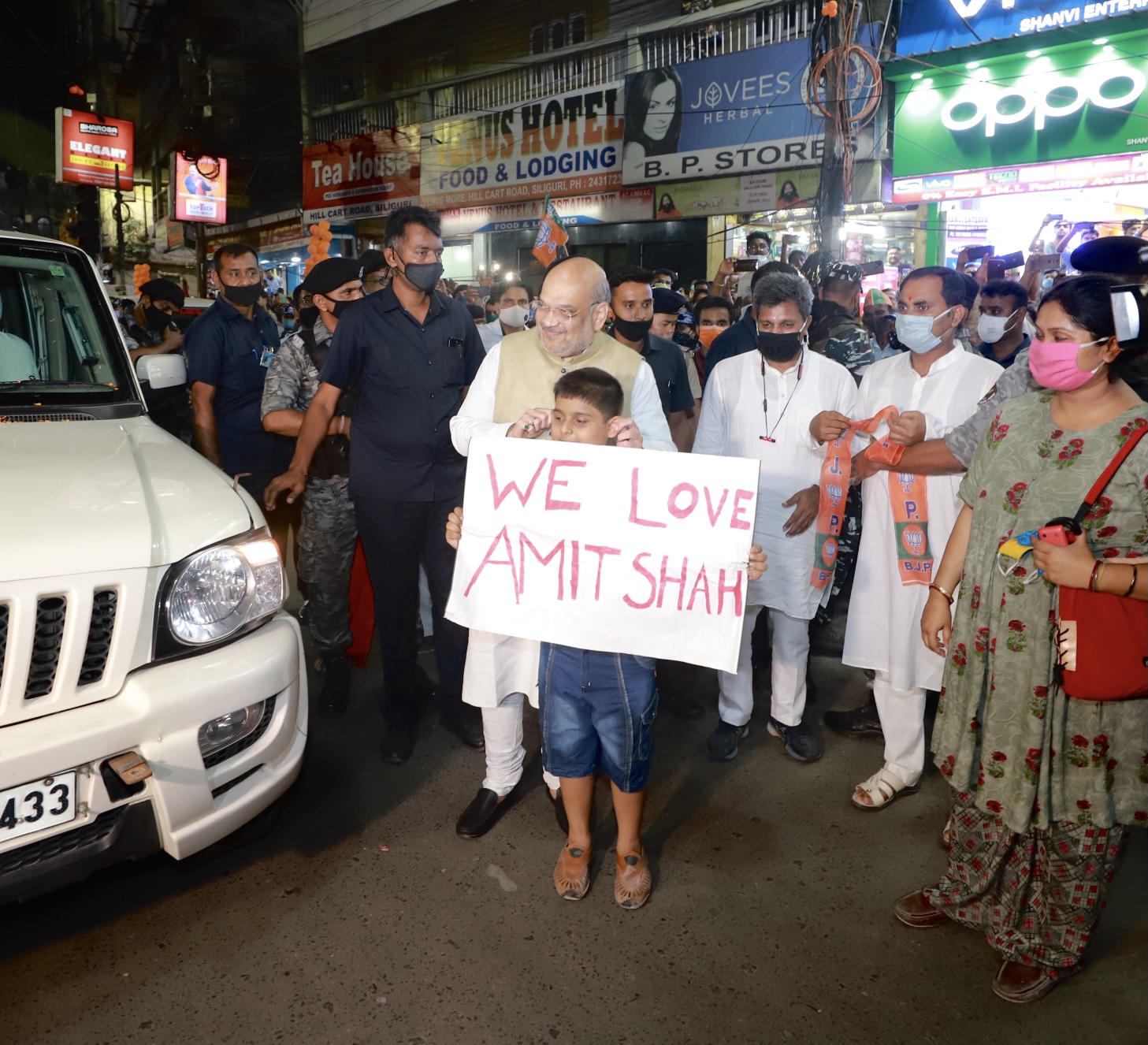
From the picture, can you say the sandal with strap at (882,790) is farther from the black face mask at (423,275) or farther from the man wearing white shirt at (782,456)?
the black face mask at (423,275)

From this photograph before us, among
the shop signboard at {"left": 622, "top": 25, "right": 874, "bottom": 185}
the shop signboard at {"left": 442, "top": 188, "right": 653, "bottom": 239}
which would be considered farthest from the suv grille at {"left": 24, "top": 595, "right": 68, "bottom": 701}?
the shop signboard at {"left": 442, "top": 188, "right": 653, "bottom": 239}

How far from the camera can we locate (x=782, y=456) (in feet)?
12.2

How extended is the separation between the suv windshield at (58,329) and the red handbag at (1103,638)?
3.34 m

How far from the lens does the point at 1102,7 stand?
10414 mm

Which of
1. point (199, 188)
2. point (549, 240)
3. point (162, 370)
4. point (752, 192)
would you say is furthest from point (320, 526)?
point (199, 188)

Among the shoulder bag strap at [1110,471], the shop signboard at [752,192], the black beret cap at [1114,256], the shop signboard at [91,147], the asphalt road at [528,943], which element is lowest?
the asphalt road at [528,943]

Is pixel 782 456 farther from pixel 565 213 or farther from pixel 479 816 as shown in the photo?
pixel 565 213

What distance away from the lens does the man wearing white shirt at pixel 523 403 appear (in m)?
2.81

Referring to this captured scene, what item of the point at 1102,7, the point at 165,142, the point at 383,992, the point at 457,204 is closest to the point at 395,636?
the point at 383,992

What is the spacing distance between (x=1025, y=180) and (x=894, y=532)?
10661 millimetres

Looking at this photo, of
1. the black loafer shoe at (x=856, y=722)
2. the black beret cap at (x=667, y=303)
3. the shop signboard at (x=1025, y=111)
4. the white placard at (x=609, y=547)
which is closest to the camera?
the white placard at (x=609, y=547)

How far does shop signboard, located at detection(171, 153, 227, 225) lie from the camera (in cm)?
2702

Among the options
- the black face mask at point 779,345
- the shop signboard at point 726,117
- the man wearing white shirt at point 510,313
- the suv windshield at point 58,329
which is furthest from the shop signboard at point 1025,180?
the suv windshield at point 58,329

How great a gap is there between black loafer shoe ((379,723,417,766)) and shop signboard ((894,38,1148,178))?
458 inches
